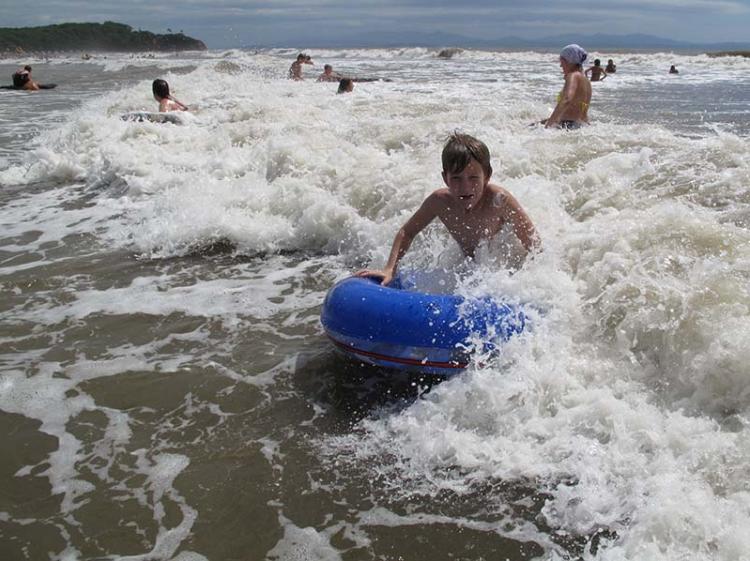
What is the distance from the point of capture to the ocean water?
2879 mm

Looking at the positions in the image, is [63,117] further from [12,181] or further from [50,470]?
[50,470]

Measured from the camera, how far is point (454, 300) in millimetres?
3881

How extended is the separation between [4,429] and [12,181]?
7.84m

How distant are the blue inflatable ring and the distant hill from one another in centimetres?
10067

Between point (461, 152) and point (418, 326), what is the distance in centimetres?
119

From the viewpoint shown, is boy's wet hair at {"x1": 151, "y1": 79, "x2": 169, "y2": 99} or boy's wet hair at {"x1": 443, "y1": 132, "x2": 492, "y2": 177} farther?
boy's wet hair at {"x1": 151, "y1": 79, "x2": 169, "y2": 99}

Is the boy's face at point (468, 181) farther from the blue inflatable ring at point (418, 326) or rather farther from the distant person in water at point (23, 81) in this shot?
the distant person in water at point (23, 81)

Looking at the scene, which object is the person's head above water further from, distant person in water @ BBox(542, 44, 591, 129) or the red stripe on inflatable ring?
the red stripe on inflatable ring

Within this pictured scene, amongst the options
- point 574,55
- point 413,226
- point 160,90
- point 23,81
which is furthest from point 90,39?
point 413,226

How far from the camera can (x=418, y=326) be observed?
12.6ft

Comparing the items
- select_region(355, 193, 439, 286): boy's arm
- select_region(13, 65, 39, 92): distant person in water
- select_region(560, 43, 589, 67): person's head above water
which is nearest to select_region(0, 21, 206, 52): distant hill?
select_region(13, 65, 39, 92): distant person in water

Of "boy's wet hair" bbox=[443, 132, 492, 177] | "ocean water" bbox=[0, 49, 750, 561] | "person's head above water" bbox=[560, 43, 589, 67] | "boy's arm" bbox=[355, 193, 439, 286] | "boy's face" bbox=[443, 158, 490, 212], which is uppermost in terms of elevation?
"person's head above water" bbox=[560, 43, 589, 67]

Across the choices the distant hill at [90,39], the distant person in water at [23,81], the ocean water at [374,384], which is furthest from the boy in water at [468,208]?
the distant hill at [90,39]

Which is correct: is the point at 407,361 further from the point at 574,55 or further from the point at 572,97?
the point at 574,55
